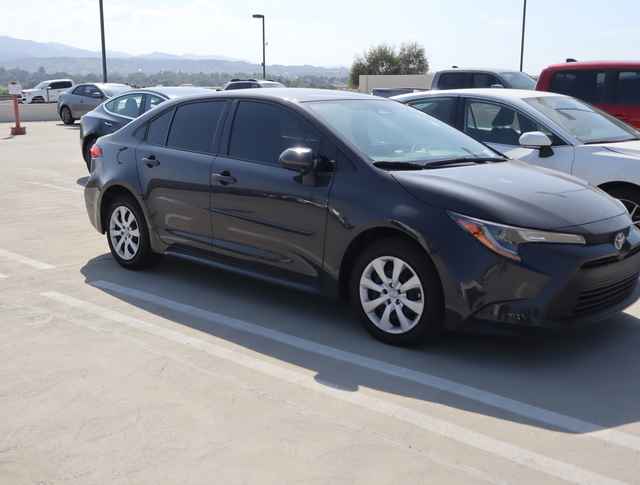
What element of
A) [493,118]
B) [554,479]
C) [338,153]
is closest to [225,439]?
[554,479]

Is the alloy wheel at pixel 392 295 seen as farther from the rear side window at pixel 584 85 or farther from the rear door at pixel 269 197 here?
the rear side window at pixel 584 85

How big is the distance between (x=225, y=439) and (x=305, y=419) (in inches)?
17.0

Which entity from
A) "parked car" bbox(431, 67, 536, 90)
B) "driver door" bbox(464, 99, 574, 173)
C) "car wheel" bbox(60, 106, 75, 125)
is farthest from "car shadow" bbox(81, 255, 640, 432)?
"car wheel" bbox(60, 106, 75, 125)

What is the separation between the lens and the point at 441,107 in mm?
8125

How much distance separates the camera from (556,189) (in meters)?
5.04

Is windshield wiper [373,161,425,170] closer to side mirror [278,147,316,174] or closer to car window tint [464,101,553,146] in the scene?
side mirror [278,147,316,174]

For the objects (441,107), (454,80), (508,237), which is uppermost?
(454,80)

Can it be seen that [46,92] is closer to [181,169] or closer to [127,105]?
[127,105]

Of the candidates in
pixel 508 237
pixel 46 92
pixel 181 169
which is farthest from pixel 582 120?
pixel 46 92

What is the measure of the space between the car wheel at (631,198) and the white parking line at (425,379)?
11.5 feet

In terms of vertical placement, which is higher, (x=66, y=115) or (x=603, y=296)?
(x=603, y=296)

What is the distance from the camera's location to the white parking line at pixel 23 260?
276 inches

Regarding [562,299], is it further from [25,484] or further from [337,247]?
[25,484]

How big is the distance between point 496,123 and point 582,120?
0.85 metres
